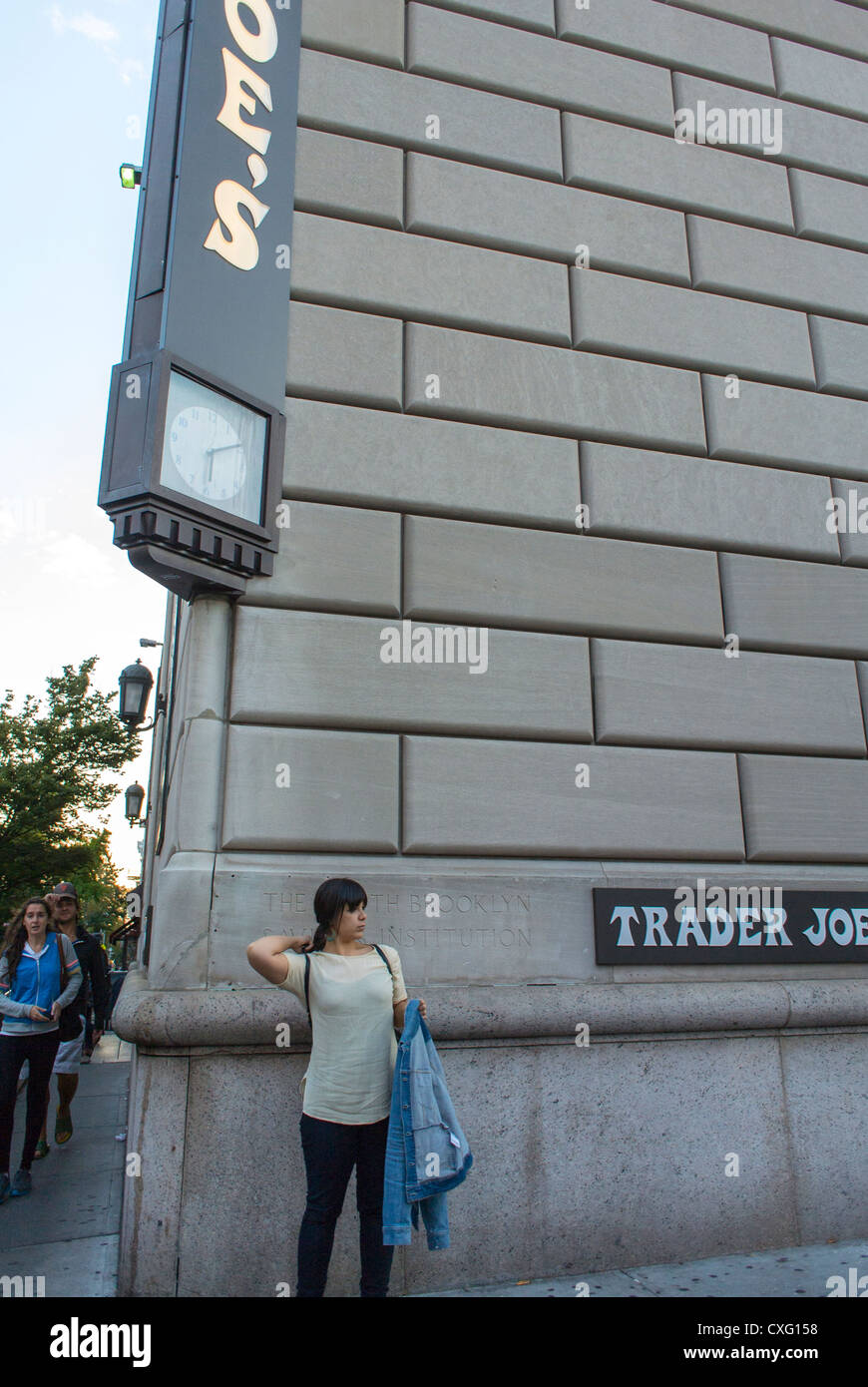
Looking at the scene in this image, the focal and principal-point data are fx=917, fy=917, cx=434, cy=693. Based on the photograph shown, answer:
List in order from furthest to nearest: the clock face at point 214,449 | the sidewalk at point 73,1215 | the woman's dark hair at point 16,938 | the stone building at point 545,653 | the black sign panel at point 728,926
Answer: the woman's dark hair at point 16,938
the black sign panel at point 728,926
the clock face at point 214,449
the stone building at point 545,653
the sidewalk at point 73,1215

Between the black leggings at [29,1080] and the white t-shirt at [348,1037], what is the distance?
2.80m

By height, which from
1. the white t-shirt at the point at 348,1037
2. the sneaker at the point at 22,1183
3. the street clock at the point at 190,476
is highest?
the street clock at the point at 190,476

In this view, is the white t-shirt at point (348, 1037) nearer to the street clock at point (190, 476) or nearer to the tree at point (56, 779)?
the street clock at point (190, 476)

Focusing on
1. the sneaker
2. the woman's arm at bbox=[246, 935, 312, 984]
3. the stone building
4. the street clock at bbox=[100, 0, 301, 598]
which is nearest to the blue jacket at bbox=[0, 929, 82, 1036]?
the sneaker

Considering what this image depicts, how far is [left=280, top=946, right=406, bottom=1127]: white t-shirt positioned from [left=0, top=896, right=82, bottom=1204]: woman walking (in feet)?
9.23

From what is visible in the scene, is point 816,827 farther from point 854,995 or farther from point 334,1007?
point 334,1007

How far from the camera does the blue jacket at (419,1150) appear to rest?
348 centimetres

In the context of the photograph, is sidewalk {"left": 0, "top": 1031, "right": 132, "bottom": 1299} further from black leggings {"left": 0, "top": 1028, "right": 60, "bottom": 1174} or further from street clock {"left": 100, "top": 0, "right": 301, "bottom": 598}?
street clock {"left": 100, "top": 0, "right": 301, "bottom": 598}

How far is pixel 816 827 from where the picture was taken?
5.59 m

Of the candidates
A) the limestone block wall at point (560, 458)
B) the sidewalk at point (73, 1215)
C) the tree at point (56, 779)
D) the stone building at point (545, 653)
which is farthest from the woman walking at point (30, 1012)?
the tree at point (56, 779)

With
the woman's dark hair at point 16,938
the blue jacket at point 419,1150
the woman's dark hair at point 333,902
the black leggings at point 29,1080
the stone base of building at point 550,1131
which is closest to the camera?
the blue jacket at point 419,1150

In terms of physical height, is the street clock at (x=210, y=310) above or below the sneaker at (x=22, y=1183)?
above

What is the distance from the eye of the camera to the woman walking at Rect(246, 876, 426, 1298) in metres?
3.60

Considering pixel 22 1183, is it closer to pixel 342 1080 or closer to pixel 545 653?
pixel 342 1080
